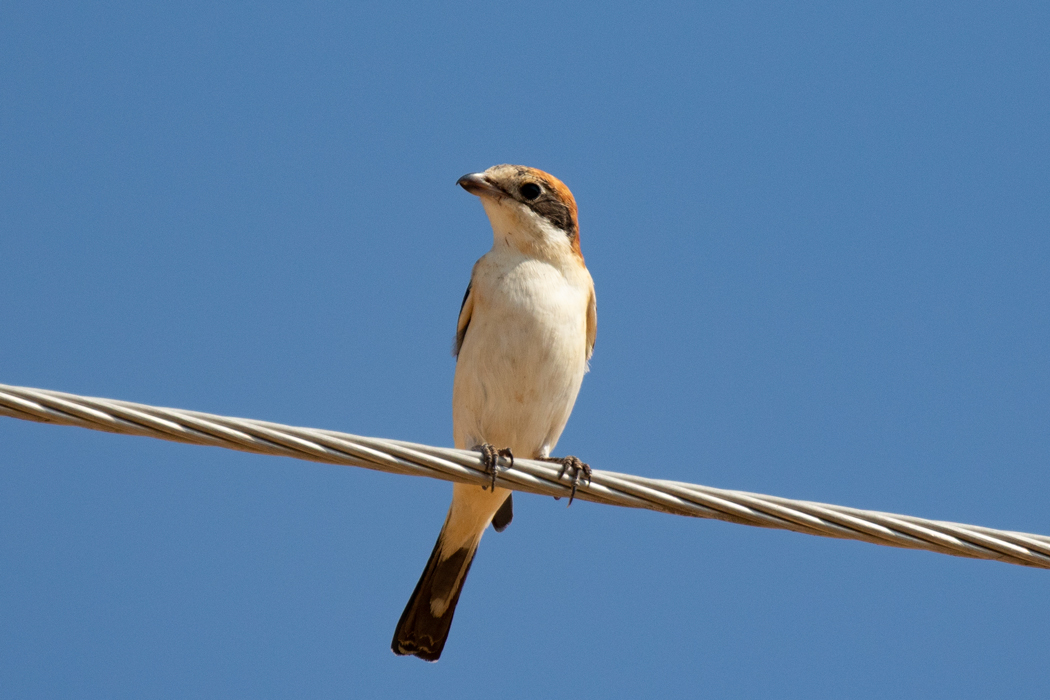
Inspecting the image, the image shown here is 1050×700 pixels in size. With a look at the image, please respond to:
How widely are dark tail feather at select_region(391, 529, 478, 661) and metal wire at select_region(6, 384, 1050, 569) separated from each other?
3082mm

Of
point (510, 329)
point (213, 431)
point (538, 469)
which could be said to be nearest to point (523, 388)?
point (510, 329)

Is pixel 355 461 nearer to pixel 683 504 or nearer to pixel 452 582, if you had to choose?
pixel 683 504

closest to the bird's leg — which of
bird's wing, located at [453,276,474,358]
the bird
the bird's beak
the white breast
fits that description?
the bird

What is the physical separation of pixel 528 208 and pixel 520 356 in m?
1.17

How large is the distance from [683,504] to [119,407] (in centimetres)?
203

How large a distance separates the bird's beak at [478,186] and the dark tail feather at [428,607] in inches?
88.1

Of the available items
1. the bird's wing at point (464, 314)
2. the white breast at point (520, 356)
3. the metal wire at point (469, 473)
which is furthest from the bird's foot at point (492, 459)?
the bird's wing at point (464, 314)

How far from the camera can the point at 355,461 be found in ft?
13.5

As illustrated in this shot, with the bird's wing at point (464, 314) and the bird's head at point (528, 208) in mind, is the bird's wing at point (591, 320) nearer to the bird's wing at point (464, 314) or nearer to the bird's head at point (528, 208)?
the bird's head at point (528, 208)

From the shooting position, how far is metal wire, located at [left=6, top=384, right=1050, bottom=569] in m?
3.80

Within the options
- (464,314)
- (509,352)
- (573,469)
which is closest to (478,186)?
(464,314)

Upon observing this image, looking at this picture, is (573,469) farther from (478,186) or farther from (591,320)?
(478,186)

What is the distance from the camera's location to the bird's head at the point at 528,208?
7336mm

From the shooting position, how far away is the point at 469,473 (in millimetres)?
4301
